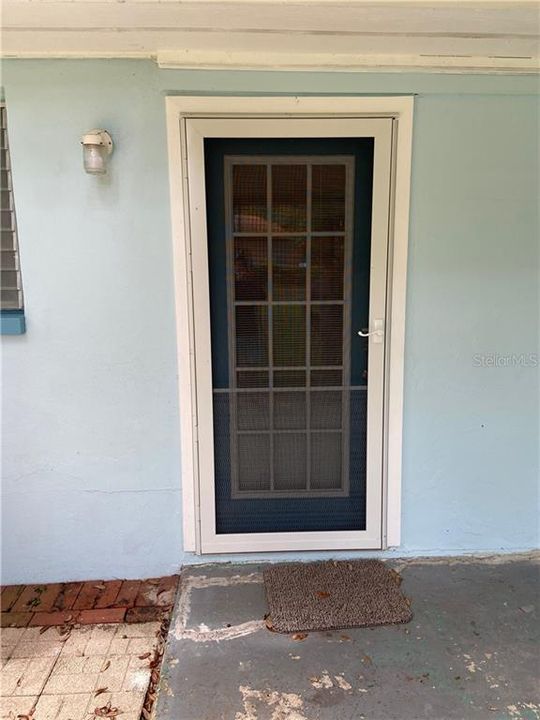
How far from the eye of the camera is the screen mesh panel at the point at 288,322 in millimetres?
2234

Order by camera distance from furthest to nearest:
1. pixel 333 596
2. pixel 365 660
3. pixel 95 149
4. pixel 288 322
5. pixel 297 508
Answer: pixel 297 508
pixel 288 322
pixel 333 596
pixel 95 149
pixel 365 660

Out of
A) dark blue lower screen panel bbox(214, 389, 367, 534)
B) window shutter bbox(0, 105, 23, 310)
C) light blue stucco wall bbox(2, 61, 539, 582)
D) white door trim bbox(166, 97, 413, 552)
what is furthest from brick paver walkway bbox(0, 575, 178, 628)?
window shutter bbox(0, 105, 23, 310)

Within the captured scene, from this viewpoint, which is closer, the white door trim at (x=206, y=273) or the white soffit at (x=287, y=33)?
the white soffit at (x=287, y=33)

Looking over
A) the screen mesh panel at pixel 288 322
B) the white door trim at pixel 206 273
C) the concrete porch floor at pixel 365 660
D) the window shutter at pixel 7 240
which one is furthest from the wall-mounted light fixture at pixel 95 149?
the concrete porch floor at pixel 365 660

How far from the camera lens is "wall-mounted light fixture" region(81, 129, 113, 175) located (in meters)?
2.05

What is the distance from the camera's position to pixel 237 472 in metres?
2.44

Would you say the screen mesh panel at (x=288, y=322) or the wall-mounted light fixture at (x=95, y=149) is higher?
the wall-mounted light fixture at (x=95, y=149)

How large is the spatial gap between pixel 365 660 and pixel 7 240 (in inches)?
90.9

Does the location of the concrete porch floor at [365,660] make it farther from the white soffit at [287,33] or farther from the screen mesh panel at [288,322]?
the white soffit at [287,33]

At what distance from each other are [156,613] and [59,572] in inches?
22.5

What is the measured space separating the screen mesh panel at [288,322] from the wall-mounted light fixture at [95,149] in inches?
20.4

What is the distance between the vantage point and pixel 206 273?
7.39ft

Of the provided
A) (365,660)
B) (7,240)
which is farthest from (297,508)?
(7,240)

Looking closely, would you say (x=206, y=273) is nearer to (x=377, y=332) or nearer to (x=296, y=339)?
(x=296, y=339)
